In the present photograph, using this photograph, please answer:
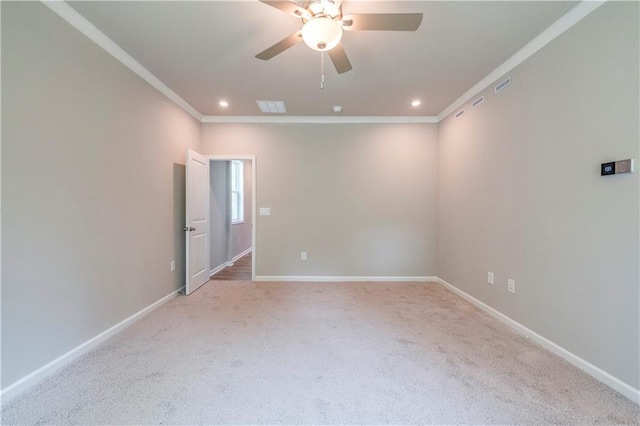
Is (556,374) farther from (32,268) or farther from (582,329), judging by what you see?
(32,268)

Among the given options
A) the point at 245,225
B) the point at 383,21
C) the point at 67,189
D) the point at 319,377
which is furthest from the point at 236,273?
the point at 383,21

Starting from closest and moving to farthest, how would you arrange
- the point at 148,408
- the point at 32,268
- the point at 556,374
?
1. the point at 148,408
2. the point at 32,268
3. the point at 556,374

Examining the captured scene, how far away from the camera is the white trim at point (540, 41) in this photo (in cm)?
191

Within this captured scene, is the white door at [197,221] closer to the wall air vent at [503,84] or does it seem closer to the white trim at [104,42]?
the white trim at [104,42]

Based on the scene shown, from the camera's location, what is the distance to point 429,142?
4.34 m

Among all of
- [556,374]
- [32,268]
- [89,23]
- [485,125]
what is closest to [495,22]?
[485,125]

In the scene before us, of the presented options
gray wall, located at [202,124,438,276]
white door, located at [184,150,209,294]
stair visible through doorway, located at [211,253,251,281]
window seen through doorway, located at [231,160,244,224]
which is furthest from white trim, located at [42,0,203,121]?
window seen through doorway, located at [231,160,244,224]

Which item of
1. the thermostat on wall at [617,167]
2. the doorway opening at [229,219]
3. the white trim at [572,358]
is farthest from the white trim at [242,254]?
the thermostat on wall at [617,167]

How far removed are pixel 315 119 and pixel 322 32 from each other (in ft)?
8.56

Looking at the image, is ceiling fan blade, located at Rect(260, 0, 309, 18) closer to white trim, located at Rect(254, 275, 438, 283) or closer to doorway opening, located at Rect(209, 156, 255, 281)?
doorway opening, located at Rect(209, 156, 255, 281)

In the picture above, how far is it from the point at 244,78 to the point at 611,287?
357 cm

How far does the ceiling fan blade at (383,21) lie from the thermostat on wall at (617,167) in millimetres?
1511

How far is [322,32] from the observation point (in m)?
1.72

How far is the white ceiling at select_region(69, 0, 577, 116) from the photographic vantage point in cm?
201
